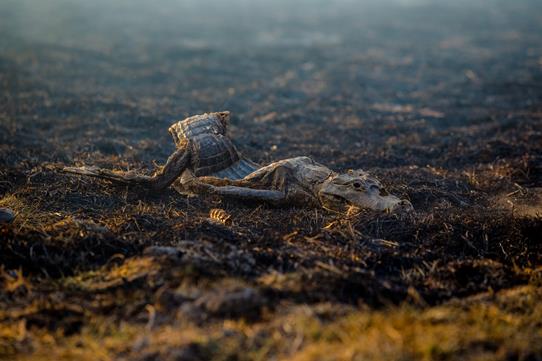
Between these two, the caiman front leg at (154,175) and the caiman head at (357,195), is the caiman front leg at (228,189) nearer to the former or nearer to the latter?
the caiman front leg at (154,175)

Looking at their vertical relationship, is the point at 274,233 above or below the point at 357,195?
below

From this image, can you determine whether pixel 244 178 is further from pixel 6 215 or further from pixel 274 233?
pixel 6 215

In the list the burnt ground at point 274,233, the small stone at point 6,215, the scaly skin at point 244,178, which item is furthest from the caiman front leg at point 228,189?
the small stone at point 6,215

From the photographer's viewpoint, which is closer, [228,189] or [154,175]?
[228,189]

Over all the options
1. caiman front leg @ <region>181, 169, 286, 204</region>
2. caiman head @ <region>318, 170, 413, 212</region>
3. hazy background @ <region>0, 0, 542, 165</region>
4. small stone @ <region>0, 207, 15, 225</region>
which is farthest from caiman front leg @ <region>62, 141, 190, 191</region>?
hazy background @ <region>0, 0, 542, 165</region>

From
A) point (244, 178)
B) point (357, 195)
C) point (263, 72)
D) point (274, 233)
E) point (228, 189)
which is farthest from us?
point (263, 72)

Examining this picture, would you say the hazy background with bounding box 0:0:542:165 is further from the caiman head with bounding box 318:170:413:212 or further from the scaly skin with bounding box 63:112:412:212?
the caiman head with bounding box 318:170:413:212

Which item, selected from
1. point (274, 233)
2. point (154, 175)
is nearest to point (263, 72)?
point (154, 175)
